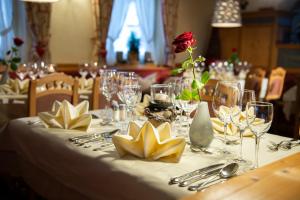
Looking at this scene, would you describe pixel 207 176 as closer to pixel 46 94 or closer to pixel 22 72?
pixel 46 94

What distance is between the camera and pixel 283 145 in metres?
1.41

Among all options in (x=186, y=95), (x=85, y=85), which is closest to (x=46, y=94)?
(x=85, y=85)

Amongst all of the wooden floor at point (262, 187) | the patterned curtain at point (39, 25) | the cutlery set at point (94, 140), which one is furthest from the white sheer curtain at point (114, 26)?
the wooden floor at point (262, 187)

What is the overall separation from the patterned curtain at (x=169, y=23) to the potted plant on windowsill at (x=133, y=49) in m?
0.72

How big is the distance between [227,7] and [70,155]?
5252 mm

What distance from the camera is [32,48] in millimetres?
5520

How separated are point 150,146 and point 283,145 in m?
0.56

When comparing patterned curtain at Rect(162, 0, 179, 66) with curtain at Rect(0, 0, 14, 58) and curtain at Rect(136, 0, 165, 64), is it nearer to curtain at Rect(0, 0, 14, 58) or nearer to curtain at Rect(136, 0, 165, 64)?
curtain at Rect(136, 0, 165, 64)

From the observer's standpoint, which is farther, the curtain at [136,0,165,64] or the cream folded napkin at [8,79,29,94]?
the curtain at [136,0,165,64]

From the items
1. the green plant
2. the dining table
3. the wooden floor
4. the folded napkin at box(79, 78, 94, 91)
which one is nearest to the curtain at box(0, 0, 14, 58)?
the green plant

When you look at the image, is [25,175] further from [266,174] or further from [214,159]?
[266,174]

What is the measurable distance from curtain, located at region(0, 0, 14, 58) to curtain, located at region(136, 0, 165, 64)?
2.35 metres

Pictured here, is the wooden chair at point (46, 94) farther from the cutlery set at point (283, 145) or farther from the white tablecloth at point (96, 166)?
the cutlery set at point (283, 145)

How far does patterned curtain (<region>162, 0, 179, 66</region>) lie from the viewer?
274 inches
